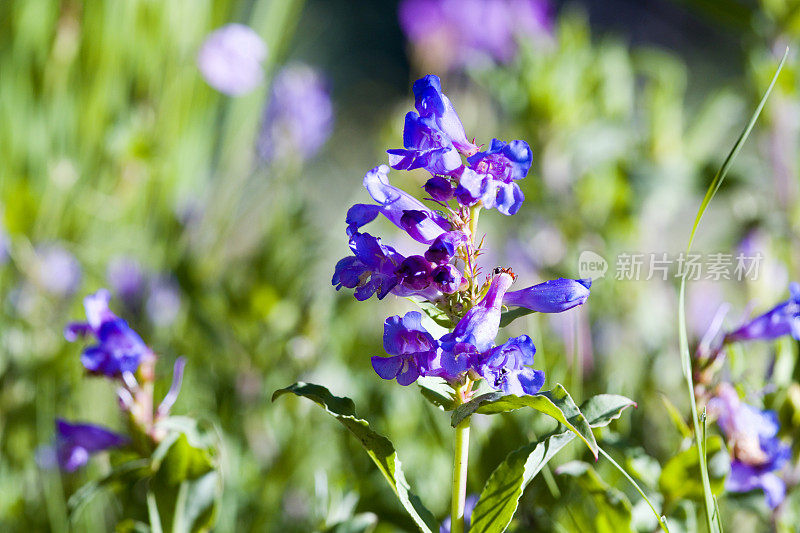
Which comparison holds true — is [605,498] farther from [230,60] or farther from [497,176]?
[230,60]

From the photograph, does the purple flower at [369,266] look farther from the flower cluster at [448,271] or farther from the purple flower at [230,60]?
the purple flower at [230,60]

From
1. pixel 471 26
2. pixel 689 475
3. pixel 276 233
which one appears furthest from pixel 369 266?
pixel 471 26

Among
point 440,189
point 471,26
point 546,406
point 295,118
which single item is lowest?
point 546,406

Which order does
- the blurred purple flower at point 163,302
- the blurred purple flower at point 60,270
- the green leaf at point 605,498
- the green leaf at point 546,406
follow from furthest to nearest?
the blurred purple flower at point 163,302, the blurred purple flower at point 60,270, the green leaf at point 605,498, the green leaf at point 546,406

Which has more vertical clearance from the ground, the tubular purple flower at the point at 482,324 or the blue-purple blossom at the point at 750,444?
the tubular purple flower at the point at 482,324

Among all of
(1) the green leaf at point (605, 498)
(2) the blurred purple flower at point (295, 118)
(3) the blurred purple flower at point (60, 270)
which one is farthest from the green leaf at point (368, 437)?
(2) the blurred purple flower at point (295, 118)

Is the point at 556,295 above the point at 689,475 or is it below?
above
